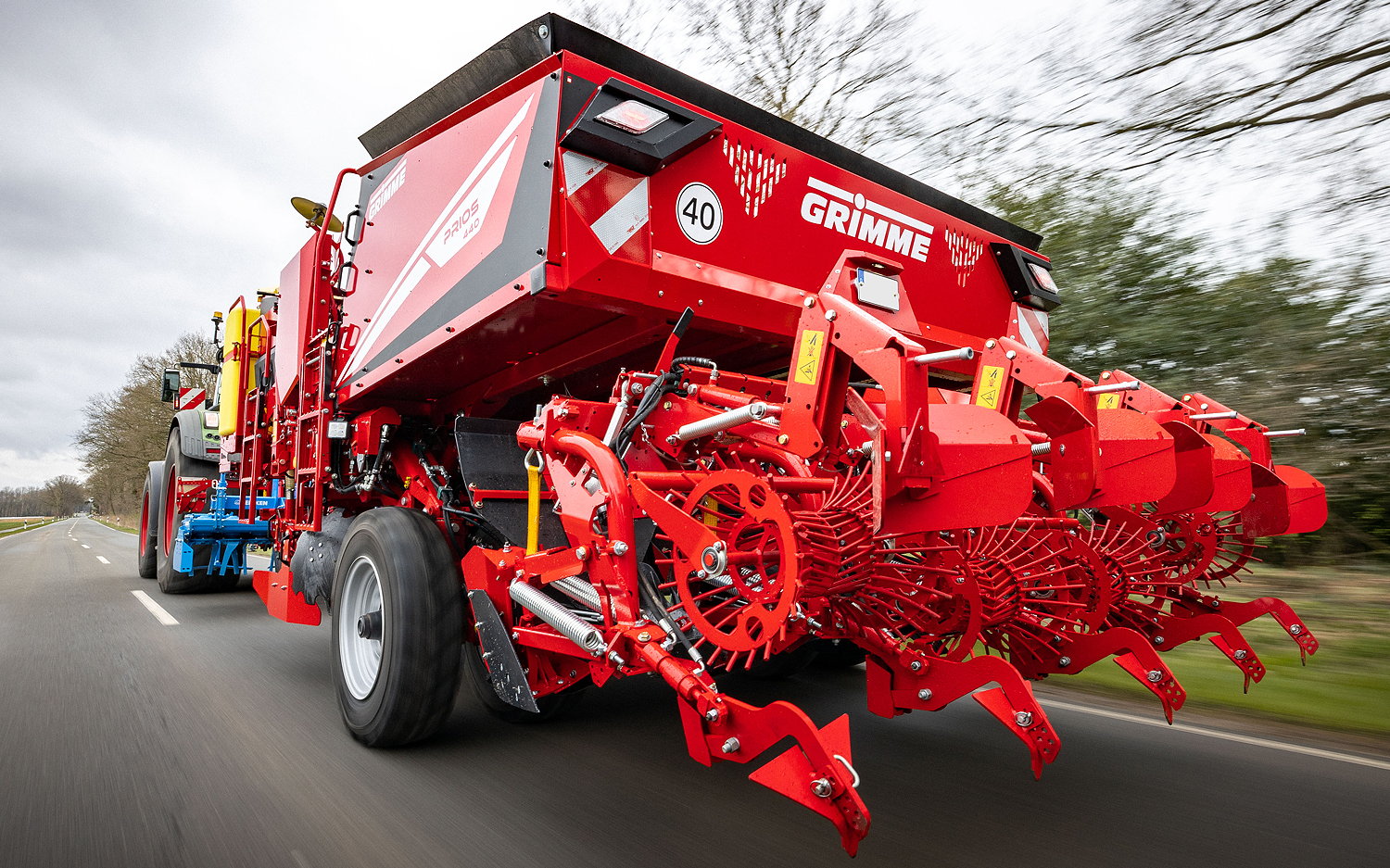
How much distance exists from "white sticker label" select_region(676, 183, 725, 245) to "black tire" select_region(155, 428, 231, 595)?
21.7 feet

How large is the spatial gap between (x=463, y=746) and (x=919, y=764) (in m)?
1.87

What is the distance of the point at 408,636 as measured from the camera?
10.5ft

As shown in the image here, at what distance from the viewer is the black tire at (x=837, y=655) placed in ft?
14.9

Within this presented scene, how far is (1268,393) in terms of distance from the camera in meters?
6.36

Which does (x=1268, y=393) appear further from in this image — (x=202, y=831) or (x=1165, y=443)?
(x=202, y=831)

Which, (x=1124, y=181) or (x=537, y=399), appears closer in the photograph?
(x=537, y=399)

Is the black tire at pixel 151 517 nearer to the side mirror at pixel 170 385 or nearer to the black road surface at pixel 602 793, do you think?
the side mirror at pixel 170 385

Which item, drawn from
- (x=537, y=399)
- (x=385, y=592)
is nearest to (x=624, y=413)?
(x=385, y=592)

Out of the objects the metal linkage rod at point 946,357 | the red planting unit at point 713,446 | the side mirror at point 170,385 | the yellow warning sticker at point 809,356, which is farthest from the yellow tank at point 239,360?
the metal linkage rod at point 946,357

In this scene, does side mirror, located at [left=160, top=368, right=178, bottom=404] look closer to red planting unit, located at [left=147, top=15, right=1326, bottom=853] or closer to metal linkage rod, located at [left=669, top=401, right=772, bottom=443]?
red planting unit, located at [left=147, top=15, right=1326, bottom=853]

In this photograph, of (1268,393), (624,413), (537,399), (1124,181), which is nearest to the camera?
(624,413)

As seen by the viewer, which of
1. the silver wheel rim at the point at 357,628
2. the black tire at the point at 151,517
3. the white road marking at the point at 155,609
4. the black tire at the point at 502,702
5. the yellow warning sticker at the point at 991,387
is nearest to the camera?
the yellow warning sticker at the point at 991,387

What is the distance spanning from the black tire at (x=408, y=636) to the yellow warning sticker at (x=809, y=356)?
5.85ft

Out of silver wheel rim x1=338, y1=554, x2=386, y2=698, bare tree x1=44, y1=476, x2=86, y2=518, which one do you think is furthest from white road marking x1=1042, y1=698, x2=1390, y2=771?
bare tree x1=44, y1=476, x2=86, y2=518
